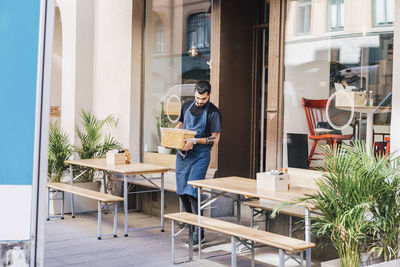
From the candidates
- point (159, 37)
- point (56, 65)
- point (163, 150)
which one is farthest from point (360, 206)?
point (56, 65)

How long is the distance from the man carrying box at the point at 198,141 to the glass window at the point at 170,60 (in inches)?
78.3

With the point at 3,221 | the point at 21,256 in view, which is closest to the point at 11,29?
the point at 3,221

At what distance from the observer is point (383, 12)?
5820 millimetres

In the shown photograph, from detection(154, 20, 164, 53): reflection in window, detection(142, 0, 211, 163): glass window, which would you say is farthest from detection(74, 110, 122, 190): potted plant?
detection(154, 20, 164, 53): reflection in window

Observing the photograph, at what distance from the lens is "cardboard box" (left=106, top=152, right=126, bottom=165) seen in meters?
7.55

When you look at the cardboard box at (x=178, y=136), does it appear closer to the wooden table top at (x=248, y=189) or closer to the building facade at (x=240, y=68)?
the wooden table top at (x=248, y=189)

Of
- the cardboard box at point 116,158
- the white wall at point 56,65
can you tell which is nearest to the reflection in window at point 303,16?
the cardboard box at point 116,158

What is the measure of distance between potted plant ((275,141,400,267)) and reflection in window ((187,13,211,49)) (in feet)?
14.2

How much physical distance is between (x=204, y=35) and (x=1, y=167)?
20.0 ft

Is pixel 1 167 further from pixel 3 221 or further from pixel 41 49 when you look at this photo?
pixel 41 49

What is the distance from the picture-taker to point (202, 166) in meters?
6.25

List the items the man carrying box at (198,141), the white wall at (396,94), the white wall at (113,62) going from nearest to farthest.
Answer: the white wall at (396,94) < the man carrying box at (198,141) < the white wall at (113,62)

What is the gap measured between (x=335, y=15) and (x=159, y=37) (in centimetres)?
354

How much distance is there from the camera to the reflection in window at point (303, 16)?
6.73m
